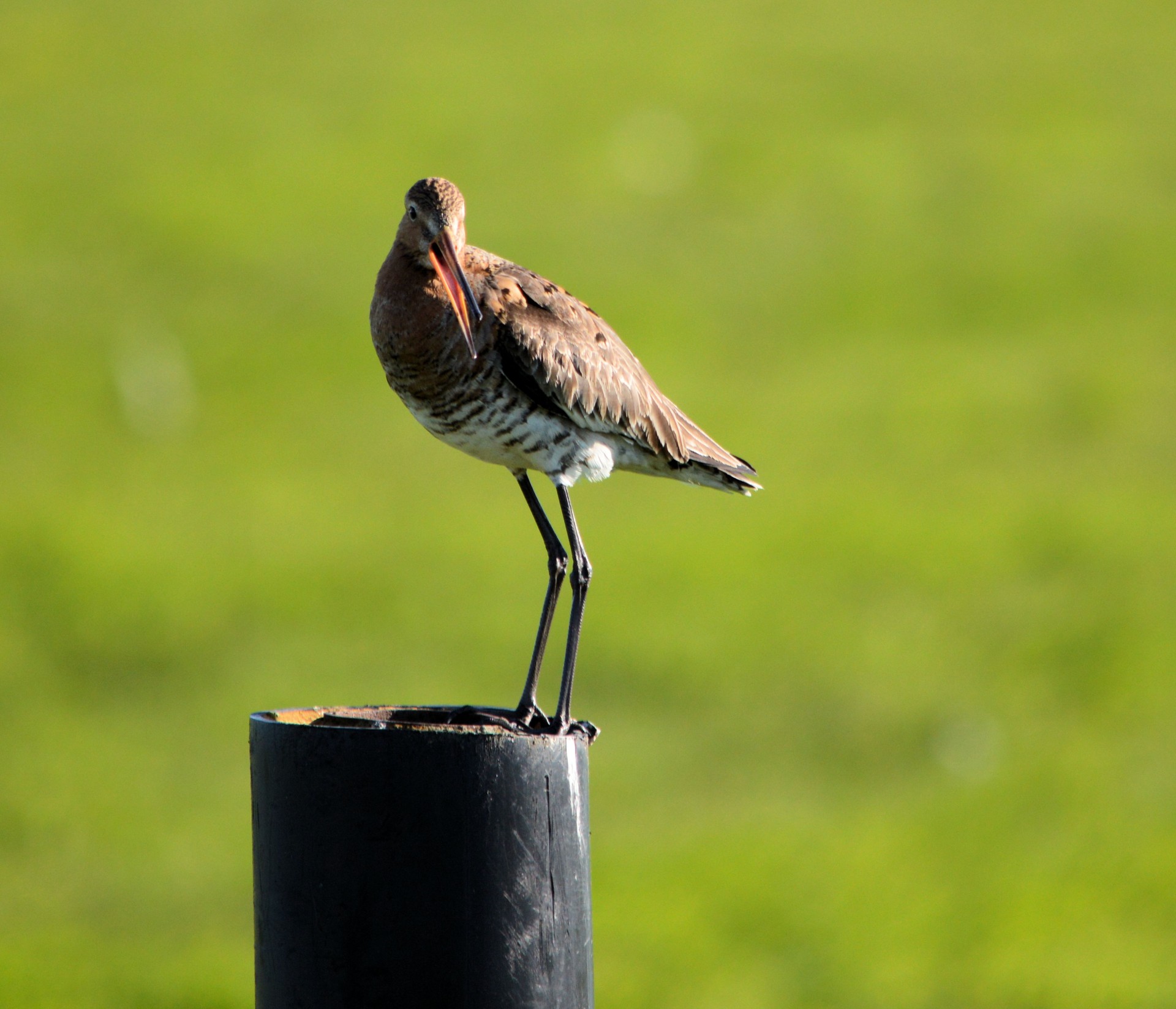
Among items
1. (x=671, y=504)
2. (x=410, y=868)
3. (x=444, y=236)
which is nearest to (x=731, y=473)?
(x=444, y=236)

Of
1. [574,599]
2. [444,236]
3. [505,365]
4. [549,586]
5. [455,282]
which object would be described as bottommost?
[574,599]

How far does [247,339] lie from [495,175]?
488 centimetres

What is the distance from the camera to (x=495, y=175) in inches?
835

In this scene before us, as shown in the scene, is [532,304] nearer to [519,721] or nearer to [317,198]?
[519,721]

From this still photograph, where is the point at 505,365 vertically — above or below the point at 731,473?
above

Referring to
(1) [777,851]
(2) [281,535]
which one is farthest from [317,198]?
(1) [777,851]

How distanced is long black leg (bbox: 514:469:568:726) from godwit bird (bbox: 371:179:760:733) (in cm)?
1

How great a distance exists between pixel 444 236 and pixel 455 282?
0.57ft

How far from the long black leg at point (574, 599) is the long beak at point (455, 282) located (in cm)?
77

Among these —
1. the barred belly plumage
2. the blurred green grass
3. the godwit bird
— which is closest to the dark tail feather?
the godwit bird

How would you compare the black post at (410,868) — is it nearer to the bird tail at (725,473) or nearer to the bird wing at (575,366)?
the bird wing at (575,366)

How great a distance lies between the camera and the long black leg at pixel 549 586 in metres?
5.85

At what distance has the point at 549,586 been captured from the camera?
632 centimetres

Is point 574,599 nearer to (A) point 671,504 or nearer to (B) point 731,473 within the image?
(B) point 731,473
